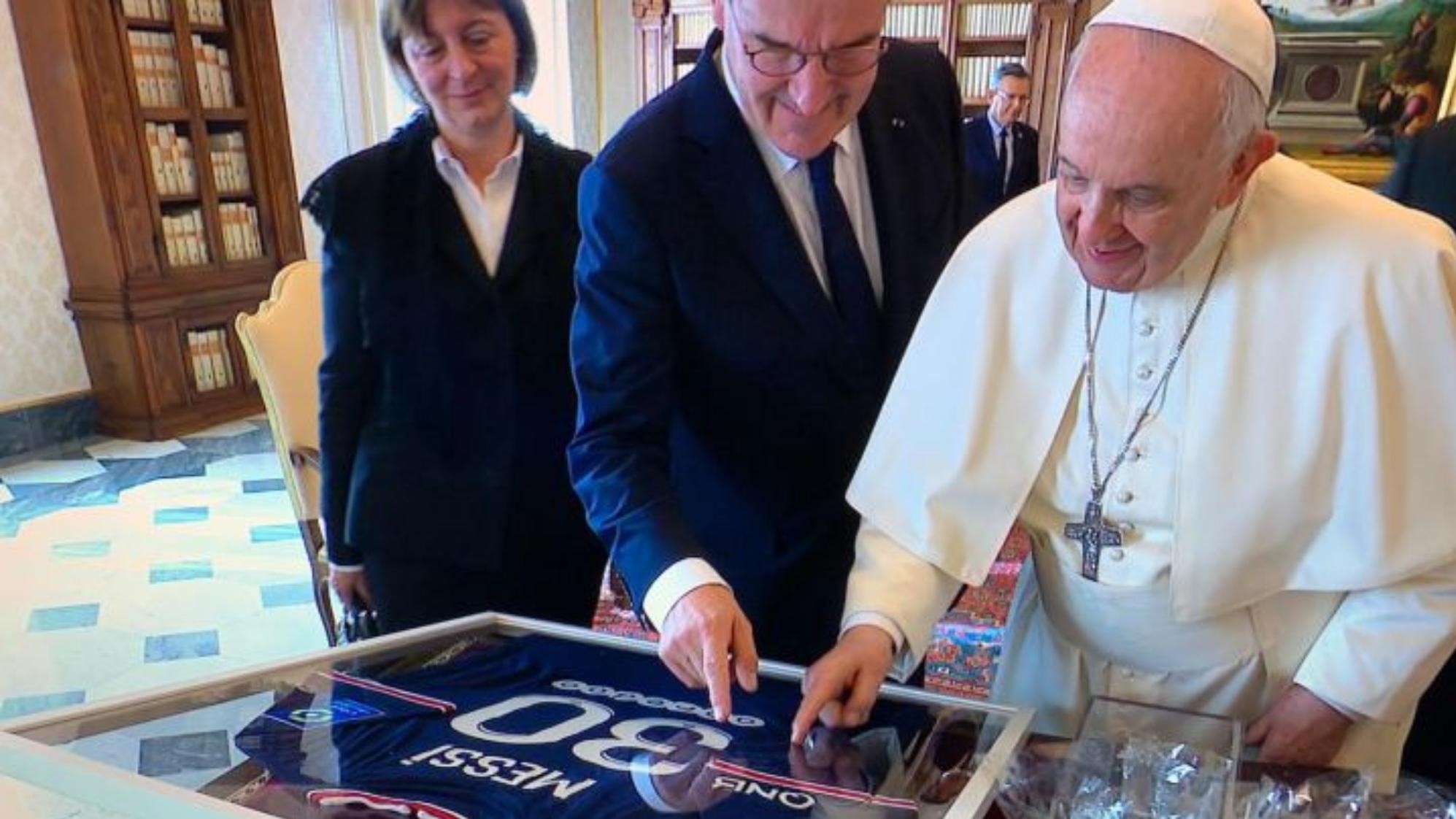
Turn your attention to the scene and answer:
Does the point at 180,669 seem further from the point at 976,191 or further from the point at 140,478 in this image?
the point at 976,191

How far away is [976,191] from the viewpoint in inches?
71.1

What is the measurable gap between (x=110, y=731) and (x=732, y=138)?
3.23 feet

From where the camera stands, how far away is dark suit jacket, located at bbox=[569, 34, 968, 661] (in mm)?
1343

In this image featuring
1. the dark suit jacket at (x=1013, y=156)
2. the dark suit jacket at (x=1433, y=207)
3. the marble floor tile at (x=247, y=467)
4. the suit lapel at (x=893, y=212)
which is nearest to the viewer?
the suit lapel at (x=893, y=212)

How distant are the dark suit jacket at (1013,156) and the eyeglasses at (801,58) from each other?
481 centimetres

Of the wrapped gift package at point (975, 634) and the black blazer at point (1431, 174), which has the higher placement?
the black blazer at point (1431, 174)

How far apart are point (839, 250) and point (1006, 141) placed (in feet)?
17.0

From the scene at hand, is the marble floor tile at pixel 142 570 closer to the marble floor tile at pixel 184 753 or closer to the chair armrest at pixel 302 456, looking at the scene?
the chair armrest at pixel 302 456

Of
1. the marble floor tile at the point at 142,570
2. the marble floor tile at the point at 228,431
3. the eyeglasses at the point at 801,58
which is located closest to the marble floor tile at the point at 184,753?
the eyeglasses at the point at 801,58

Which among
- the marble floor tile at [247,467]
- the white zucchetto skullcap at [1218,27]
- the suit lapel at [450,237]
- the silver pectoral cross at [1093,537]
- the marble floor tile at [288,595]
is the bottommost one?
the marble floor tile at [247,467]

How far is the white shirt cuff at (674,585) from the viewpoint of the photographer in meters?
1.15

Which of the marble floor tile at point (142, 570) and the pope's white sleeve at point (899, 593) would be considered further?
the marble floor tile at point (142, 570)

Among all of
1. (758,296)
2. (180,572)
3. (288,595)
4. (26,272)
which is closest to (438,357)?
(758,296)

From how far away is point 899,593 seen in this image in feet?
3.81
